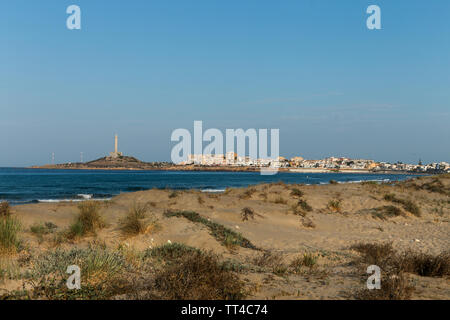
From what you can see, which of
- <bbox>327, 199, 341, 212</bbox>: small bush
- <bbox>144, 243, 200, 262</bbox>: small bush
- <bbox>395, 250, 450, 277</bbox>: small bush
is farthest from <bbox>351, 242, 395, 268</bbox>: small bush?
<bbox>327, 199, 341, 212</bbox>: small bush

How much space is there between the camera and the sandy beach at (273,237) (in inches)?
250

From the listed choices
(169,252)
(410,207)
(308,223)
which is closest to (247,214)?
(308,223)

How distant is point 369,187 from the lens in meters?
32.2

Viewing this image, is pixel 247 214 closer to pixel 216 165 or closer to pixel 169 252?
pixel 169 252

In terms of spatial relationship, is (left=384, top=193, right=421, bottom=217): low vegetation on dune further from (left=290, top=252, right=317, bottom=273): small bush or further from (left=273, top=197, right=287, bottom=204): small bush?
(left=290, top=252, right=317, bottom=273): small bush

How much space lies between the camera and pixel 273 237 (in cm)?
1348

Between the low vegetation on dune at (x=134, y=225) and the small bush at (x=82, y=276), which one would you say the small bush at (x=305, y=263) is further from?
the low vegetation on dune at (x=134, y=225)

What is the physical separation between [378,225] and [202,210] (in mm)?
8510

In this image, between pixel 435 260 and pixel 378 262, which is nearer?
pixel 435 260

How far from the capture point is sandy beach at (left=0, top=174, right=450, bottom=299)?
634cm

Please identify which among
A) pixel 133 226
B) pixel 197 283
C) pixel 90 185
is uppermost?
pixel 197 283

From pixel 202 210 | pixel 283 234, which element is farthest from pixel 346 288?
pixel 202 210

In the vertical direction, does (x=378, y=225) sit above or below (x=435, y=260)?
below
